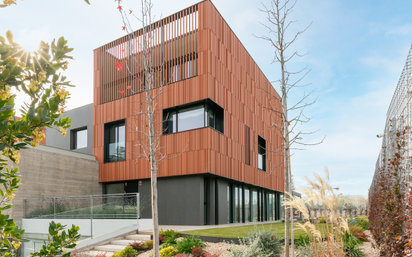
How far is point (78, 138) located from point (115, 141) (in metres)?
4.28

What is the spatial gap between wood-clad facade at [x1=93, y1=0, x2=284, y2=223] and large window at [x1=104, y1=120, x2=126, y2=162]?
9.1 inches

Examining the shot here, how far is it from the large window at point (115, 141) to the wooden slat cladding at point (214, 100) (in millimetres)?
310

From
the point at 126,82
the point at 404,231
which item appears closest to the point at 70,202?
the point at 126,82

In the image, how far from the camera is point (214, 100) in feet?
50.3

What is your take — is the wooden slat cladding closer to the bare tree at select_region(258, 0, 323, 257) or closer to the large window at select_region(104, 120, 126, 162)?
the large window at select_region(104, 120, 126, 162)

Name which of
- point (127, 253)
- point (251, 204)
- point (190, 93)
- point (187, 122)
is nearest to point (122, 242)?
point (127, 253)

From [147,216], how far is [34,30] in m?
14.6

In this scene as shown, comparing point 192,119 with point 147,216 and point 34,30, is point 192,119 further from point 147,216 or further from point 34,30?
point 34,30

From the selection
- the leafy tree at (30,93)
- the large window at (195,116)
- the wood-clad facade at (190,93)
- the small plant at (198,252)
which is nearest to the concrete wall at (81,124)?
the wood-clad facade at (190,93)

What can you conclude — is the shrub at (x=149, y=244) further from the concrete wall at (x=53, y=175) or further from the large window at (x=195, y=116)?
the concrete wall at (x=53, y=175)

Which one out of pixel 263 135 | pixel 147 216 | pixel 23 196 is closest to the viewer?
pixel 23 196

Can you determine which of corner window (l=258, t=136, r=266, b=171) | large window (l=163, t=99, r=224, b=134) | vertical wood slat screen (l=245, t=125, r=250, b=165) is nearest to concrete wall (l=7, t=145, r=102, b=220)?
large window (l=163, t=99, r=224, b=134)

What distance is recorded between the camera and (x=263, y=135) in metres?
22.9

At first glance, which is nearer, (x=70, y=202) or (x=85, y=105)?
(x=70, y=202)
